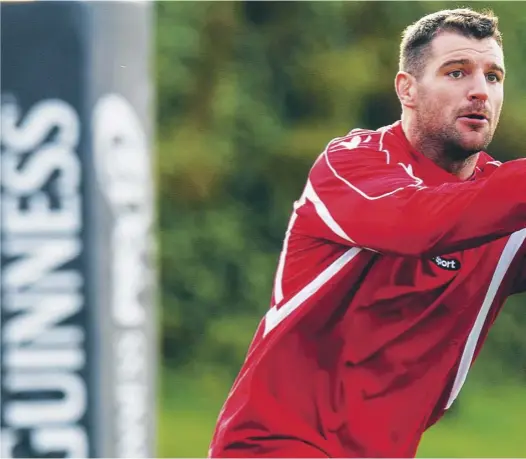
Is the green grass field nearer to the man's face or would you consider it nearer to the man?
the man

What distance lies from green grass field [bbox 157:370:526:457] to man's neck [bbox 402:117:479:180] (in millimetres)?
7913

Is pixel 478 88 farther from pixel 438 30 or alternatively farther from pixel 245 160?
pixel 245 160

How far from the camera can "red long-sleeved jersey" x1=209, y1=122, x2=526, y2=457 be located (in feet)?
11.2

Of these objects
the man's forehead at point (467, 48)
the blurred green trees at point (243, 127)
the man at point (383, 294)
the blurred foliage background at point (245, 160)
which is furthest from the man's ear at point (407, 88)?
the blurred green trees at point (243, 127)

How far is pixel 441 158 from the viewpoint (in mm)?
3418

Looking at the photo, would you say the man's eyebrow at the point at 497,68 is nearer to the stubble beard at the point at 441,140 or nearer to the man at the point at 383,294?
the man at the point at 383,294

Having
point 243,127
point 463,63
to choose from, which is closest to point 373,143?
point 463,63

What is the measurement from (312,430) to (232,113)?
9.19 metres

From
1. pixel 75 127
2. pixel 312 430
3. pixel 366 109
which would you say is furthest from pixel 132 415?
pixel 366 109

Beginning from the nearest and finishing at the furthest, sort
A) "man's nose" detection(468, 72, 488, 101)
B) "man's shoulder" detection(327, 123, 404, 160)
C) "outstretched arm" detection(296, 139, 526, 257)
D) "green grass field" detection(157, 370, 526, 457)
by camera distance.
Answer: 1. "outstretched arm" detection(296, 139, 526, 257)
2. "man's nose" detection(468, 72, 488, 101)
3. "man's shoulder" detection(327, 123, 404, 160)
4. "green grass field" detection(157, 370, 526, 457)

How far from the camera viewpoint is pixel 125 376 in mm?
6363

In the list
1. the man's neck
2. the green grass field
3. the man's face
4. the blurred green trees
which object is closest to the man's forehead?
the man's face

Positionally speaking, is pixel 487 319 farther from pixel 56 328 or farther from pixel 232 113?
pixel 232 113

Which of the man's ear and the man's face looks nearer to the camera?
the man's face
